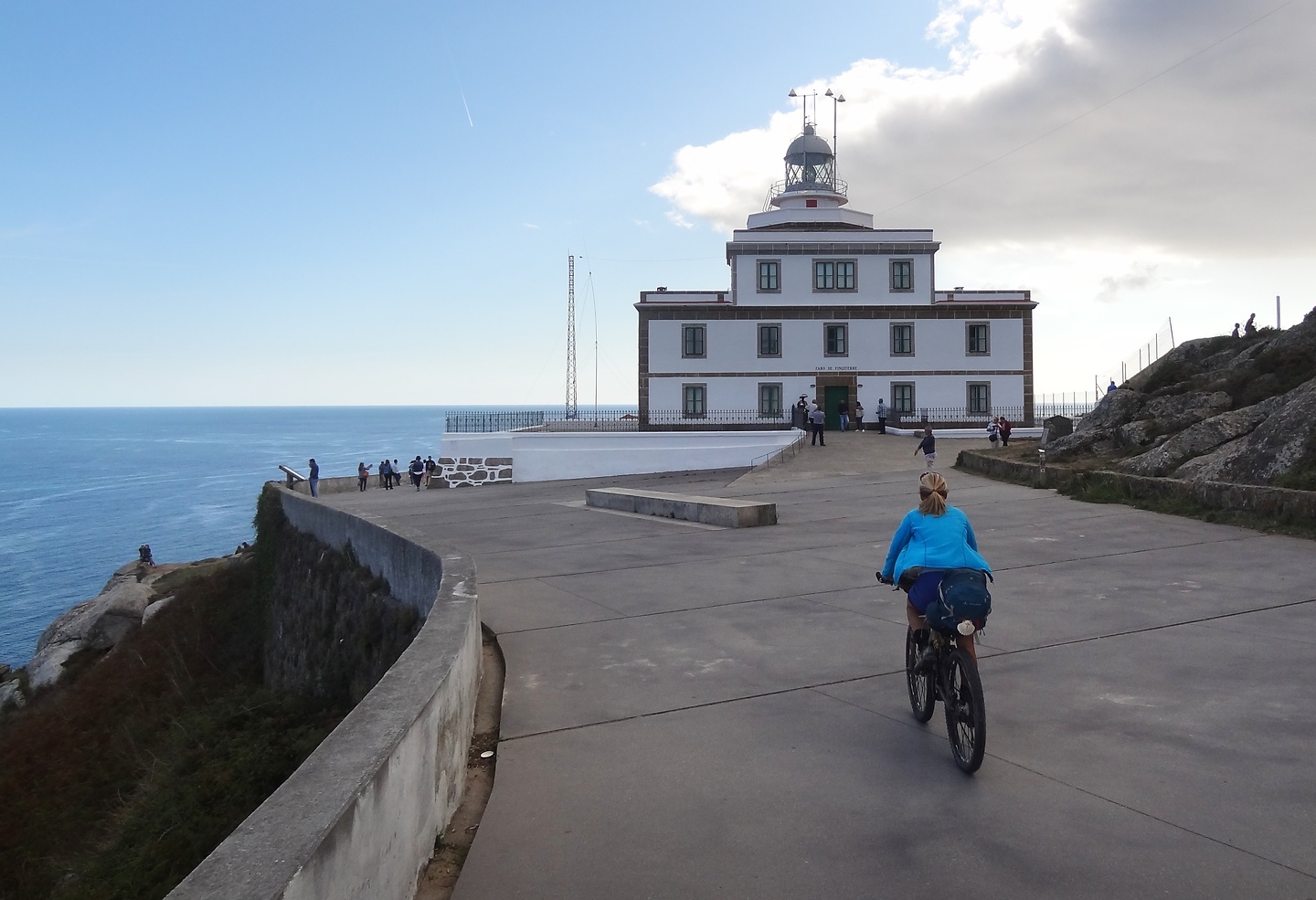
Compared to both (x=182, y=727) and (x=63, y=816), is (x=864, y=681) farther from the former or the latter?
(x=63, y=816)

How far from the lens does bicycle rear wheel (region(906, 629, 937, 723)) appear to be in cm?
519

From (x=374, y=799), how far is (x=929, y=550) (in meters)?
3.00

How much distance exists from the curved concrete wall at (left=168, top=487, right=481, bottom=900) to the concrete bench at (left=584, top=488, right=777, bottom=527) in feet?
27.8

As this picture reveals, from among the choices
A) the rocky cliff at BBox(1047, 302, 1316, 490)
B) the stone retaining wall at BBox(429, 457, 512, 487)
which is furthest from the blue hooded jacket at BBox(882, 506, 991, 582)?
Answer: the stone retaining wall at BBox(429, 457, 512, 487)

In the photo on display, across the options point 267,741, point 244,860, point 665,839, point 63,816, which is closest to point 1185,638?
point 665,839

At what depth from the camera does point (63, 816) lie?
515 inches

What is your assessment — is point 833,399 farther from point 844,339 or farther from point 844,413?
point 844,339

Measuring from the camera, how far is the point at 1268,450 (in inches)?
500

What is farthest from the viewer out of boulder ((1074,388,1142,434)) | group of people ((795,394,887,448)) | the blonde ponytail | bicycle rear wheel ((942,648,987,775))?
group of people ((795,394,887,448))

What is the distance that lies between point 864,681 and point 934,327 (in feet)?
115

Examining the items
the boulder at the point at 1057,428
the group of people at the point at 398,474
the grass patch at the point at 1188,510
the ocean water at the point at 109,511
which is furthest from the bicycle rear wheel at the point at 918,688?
the ocean water at the point at 109,511

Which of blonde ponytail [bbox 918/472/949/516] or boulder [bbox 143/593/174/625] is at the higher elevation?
blonde ponytail [bbox 918/472/949/516]

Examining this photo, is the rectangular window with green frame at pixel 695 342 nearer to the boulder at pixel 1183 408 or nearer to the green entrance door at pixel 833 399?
the green entrance door at pixel 833 399

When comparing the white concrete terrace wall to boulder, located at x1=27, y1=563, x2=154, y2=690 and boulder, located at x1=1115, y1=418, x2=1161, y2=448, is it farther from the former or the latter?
boulder, located at x1=1115, y1=418, x2=1161, y2=448
